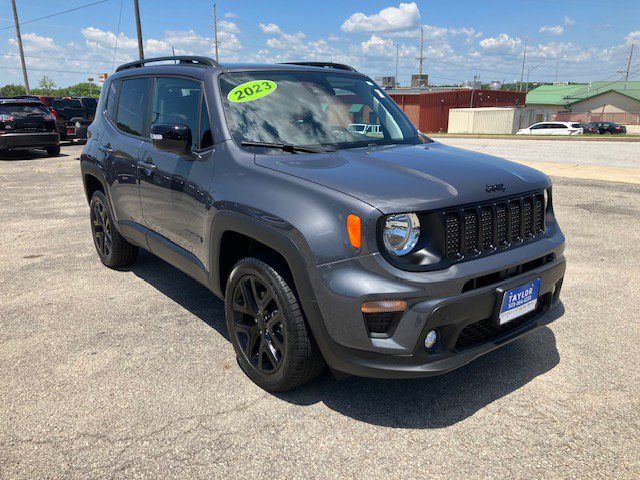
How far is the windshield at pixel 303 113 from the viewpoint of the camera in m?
3.34

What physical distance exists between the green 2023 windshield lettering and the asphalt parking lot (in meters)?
1.70

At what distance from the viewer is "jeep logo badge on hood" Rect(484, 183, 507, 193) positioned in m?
2.73

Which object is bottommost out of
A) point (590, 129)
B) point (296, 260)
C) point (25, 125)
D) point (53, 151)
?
point (590, 129)

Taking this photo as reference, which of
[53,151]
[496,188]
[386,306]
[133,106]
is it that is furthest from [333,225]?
[53,151]

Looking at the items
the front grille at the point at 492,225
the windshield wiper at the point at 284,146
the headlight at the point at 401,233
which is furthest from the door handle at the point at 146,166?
the front grille at the point at 492,225

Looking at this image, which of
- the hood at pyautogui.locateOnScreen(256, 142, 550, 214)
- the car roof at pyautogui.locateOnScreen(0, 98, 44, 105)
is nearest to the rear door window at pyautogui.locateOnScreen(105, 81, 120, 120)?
the hood at pyautogui.locateOnScreen(256, 142, 550, 214)

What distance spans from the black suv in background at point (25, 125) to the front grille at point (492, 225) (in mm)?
15884

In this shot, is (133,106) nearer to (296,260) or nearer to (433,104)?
(296,260)

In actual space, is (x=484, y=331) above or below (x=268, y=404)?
above

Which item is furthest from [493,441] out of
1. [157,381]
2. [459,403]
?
[157,381]

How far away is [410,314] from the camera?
2406mm

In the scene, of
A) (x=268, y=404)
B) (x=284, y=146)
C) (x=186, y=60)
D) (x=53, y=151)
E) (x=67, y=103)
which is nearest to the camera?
(x=268, y=404)

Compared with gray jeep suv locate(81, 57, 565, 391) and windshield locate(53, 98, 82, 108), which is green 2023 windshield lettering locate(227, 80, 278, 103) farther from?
windshield locate(53, 98, 82, 108)

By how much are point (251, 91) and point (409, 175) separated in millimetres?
1356
